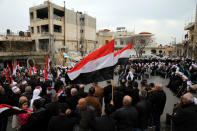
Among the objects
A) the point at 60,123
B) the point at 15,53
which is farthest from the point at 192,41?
the point at 15,53

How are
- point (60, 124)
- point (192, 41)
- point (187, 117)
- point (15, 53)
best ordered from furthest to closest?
point (192, 41)
point (15, 53)
point (187, 117)
point (60, 124)

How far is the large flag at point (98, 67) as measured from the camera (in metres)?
4.32

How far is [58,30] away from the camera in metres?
37.0

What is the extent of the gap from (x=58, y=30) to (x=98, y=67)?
118 feet

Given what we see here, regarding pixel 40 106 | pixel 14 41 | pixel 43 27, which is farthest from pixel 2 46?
pixel 40 106

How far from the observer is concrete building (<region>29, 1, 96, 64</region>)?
32000mm

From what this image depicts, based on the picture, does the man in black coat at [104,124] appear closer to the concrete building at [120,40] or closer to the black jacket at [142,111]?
the black jacket at [142,111]

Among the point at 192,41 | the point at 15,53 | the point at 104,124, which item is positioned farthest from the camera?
the point at 192,41

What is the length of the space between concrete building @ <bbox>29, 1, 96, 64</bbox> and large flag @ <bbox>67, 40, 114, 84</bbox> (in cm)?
2766

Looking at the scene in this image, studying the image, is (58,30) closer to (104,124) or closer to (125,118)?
(125,118)

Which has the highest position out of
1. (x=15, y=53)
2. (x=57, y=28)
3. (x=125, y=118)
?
(x=57, y=28)

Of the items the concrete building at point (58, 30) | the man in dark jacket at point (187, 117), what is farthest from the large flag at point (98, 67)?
the concrete building at point (58, 30)

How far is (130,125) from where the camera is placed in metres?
3.20

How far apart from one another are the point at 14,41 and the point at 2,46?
2575mm
